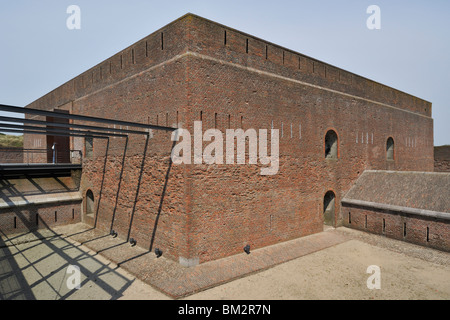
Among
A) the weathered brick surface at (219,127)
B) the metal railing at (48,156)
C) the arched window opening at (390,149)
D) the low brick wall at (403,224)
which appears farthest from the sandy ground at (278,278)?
the arched window opening at (390,149)

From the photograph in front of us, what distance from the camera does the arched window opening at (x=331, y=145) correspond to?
1288cm

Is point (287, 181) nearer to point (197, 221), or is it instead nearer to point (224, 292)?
point (197, 221)

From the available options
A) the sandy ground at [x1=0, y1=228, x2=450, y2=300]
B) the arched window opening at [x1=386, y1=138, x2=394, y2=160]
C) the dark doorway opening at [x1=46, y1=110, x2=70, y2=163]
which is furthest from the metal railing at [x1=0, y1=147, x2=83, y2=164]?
the arched window opening at [x1=386, y1=138, x2=394, y2=160]

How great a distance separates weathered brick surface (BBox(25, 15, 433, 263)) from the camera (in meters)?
8.14

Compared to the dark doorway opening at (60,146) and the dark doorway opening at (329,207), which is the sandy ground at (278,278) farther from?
the dark doorway opening at (60,146)

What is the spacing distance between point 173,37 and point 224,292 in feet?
24.7

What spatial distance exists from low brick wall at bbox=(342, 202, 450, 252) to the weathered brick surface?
853mm

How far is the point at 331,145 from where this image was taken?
13016 mm

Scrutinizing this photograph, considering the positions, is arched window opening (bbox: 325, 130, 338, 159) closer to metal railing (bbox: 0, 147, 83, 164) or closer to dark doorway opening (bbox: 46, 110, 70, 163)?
metal railing (bbox: 0, 147, 83, 164)

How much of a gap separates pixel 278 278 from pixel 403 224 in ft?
21.8

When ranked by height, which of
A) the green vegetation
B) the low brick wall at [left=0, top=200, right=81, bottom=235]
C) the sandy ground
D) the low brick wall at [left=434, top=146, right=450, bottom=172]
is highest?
the green vegetation

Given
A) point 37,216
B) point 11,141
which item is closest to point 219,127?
point 37,216

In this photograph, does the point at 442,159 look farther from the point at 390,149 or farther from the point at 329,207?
the point at 329,207

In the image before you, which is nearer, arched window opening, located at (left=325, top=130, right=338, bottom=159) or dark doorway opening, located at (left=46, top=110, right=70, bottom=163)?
arched window opening, located at (left=325, top=130, right=338, bottom=159)
